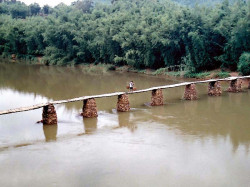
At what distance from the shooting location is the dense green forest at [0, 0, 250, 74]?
28688 mm

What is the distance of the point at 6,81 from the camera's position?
31.1 meters

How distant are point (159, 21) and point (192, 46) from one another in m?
6.13

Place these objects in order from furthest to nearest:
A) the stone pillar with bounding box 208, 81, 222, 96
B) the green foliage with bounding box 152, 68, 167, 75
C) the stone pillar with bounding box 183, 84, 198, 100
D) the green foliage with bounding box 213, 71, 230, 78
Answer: the green foliage with bounding box 152, 68, 167, 75
the green foliage with bounding box 213, 71, 230, 78
the stone pillar with bounding box 208, 81, 222, 96
the stone pillar with bounding box 183, 84, 198, 100

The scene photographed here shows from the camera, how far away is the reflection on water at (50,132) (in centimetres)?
1388

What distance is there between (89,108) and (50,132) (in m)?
2.63

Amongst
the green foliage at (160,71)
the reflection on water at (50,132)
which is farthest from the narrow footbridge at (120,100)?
the green foliage at (160,71)

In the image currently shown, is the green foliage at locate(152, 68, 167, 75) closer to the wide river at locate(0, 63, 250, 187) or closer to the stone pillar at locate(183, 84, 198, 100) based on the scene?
the wide river at locate(0, 63, 250, 187)

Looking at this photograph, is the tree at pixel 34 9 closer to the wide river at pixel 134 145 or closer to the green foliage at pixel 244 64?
the green foliage at pixel 244 64

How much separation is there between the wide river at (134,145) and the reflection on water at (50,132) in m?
0.04

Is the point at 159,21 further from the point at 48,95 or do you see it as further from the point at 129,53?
the point at 48,95

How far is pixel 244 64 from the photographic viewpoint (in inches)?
1022

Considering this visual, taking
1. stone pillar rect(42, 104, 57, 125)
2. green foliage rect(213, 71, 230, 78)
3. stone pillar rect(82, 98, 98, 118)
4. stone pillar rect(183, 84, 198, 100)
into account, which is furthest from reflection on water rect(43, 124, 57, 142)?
green foliage rect(213, 71, 230, 78)

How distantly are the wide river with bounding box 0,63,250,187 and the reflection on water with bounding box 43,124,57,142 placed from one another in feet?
Answer: 0.14

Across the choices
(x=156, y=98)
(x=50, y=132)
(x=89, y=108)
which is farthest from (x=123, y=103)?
(x=50, y=132)
